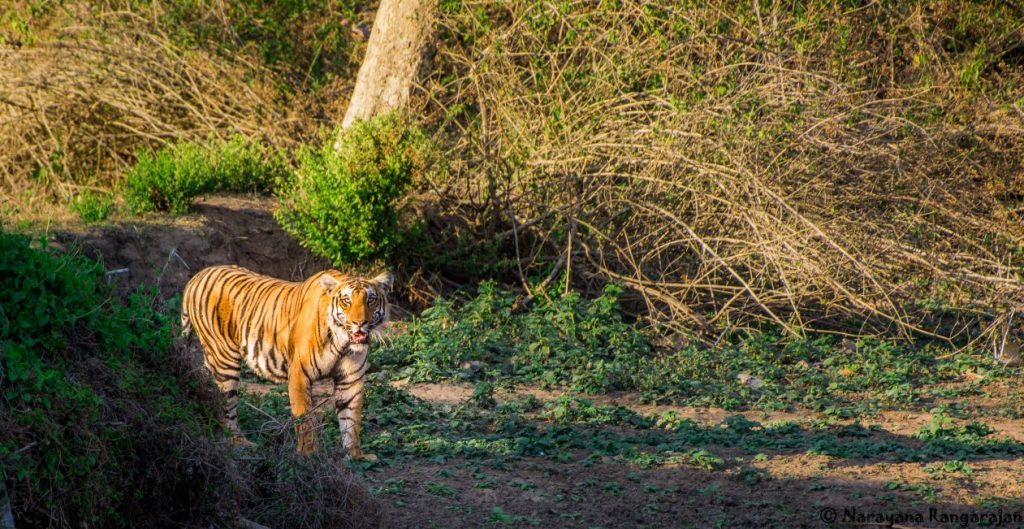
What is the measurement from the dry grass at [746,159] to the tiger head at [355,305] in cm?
413

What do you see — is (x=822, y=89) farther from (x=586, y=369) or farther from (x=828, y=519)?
(x=828, y=519)

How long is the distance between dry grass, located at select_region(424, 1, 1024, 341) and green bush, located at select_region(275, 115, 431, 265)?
91 centimetres

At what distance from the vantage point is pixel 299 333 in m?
7.18

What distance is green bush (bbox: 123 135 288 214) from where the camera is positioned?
38.0ft

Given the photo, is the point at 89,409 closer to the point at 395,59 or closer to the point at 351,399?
the point at 351,399

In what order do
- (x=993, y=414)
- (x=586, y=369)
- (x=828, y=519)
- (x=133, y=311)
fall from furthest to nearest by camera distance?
(x=586, y=369), (x=993, y=414), (x=828, y=519), (x=133, y=311)

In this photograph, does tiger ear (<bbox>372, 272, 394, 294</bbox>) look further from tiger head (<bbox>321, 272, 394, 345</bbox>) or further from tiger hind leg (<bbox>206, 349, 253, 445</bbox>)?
tiger hind leg (<bbox>206, 349, 253, 445</bbox>)

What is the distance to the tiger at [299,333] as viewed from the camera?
6969mm

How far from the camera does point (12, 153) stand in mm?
13859

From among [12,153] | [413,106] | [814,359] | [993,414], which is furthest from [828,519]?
[12,153]

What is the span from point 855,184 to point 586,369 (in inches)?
132

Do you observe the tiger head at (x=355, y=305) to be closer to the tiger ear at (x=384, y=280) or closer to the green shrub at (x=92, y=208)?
the tiger ear at (x=384, y=280)

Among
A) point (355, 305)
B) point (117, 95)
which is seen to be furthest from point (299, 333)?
point (117, 95)

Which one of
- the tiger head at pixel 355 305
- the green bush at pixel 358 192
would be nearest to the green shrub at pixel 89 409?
the tiger head at pixel 355 305
